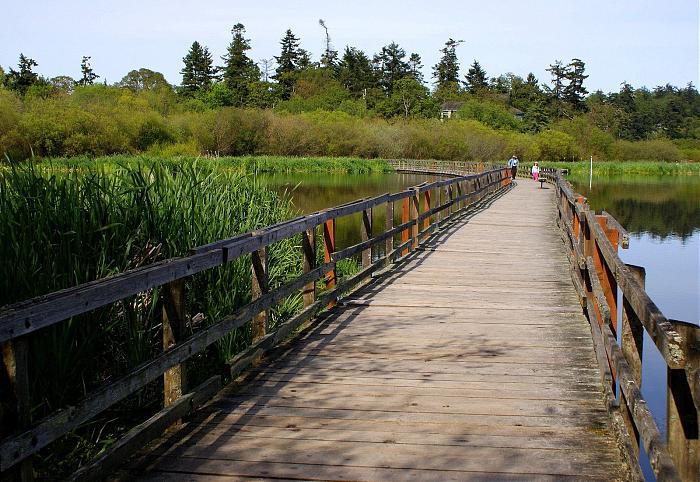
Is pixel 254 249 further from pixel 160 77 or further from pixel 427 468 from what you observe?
pixel 160 77

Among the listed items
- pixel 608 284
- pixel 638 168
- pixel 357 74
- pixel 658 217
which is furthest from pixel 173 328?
pixel 357 74

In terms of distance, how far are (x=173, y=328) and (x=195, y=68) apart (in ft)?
435

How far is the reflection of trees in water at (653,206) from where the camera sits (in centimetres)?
3403

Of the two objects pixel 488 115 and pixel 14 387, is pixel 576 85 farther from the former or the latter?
pixel 14 387

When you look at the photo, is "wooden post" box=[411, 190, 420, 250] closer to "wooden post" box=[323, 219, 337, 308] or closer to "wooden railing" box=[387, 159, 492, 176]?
"wooden post" box=[323, 219, 337, 308]

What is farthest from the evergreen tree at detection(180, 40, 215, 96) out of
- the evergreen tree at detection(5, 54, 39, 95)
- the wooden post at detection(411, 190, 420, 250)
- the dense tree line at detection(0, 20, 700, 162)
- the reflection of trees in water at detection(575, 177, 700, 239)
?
the wooden post at detection(411, 190, 420, 250)

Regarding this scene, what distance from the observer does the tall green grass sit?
516 centimetres

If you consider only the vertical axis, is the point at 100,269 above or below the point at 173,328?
above

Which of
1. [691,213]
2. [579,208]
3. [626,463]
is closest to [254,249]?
[626,463]

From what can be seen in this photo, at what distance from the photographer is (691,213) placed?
38.8 metres

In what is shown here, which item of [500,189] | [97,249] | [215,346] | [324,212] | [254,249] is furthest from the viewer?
[500,189]

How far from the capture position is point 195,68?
13175 centimetres

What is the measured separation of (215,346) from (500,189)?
30.6 meters

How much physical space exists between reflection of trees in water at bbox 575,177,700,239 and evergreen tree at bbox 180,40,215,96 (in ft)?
285
